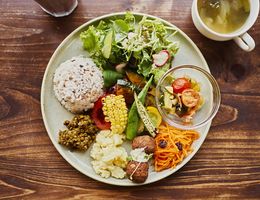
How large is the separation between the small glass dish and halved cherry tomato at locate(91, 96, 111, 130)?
0.23 meters

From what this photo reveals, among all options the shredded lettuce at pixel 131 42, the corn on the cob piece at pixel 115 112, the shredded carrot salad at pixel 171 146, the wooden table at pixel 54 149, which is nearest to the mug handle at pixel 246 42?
the wooden table at pixel 54 149

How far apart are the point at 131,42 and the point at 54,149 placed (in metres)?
0.54

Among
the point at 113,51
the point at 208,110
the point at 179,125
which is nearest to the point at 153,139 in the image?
the point at 179,125

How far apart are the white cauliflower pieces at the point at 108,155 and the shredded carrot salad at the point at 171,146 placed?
138 mm

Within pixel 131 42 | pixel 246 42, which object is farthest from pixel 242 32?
pixel 131 42

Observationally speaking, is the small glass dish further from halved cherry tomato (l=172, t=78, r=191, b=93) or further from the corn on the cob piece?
the corn on the cob piece

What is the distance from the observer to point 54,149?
6.45ft

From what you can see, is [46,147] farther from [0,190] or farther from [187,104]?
[187,104]

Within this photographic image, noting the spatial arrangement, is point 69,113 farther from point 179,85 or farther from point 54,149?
point 179,85

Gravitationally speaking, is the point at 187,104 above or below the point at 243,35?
below

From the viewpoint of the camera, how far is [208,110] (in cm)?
192

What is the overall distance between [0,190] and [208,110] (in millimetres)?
913

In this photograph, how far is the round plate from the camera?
6.22ft

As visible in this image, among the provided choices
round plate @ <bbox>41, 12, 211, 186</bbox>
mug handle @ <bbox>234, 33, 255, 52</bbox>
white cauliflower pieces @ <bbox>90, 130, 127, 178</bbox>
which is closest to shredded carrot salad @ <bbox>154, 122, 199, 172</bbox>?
round plate @ <bbox>41, 12, 211, 186</bbox>
